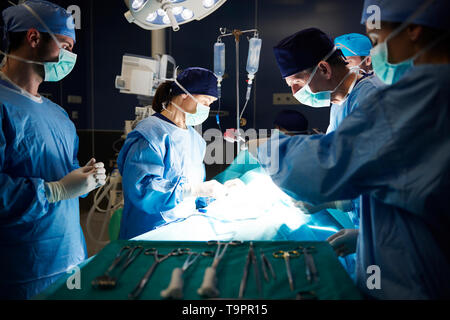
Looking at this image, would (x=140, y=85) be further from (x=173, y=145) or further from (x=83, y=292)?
(x=83, y=292)

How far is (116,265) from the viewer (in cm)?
90

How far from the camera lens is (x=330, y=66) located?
5.00ft

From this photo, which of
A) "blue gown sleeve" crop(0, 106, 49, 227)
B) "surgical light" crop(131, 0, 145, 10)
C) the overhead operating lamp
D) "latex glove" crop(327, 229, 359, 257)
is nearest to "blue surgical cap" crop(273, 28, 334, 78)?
the overhead operating lamp

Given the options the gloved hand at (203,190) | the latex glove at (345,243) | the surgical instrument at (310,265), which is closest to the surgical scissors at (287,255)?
the surgical instrument at (310,265)

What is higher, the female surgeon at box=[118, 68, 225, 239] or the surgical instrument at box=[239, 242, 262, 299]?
the female surgeon at box=[118, 68, 225, 239]

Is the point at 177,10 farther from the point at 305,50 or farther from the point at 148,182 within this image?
the point at 148,182

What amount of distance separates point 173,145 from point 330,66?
1.03 m

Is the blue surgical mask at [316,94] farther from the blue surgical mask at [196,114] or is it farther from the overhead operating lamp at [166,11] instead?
the blue surgical mask at [196,114]

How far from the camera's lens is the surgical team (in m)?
0.75

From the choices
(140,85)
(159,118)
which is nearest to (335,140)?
(159,118)

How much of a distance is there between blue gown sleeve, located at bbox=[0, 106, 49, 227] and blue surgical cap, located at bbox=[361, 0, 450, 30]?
1.43 meters

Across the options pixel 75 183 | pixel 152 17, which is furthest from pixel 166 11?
pixel 75 183

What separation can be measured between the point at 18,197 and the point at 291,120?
2389mm

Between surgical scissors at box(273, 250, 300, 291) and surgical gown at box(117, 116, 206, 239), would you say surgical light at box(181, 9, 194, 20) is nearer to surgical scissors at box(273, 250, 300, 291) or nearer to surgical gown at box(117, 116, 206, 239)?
surgical gown at box(117, 116, 206, 239)
